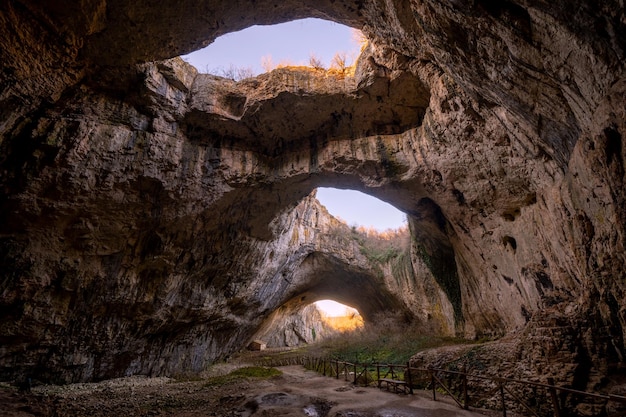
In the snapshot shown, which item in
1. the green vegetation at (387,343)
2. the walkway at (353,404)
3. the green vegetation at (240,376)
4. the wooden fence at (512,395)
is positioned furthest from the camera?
the green vegetation at (387,343)

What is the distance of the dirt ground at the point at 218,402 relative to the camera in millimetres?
6160

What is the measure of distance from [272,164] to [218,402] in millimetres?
8146

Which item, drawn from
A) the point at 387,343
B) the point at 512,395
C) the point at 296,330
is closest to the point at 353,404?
the point at 512,395

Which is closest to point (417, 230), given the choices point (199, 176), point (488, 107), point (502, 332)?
point (502, 332)

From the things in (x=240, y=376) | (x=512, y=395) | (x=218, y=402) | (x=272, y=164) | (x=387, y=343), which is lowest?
(x=240, y=376)

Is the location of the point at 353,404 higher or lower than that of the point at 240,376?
higher

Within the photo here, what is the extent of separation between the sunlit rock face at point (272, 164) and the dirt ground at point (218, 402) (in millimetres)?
2333

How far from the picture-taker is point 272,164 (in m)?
12.2

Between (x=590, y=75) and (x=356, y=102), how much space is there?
24.3ft

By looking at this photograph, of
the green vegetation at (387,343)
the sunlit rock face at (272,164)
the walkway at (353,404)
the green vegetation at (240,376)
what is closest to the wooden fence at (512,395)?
the walkway at (353,404)

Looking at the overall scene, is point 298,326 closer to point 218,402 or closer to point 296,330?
point 296,330

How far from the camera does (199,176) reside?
11.0m

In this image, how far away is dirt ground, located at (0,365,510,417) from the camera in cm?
616

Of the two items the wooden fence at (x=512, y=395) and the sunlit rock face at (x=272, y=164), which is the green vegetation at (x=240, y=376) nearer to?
the sunlit rock face at (x=272, y=164)
